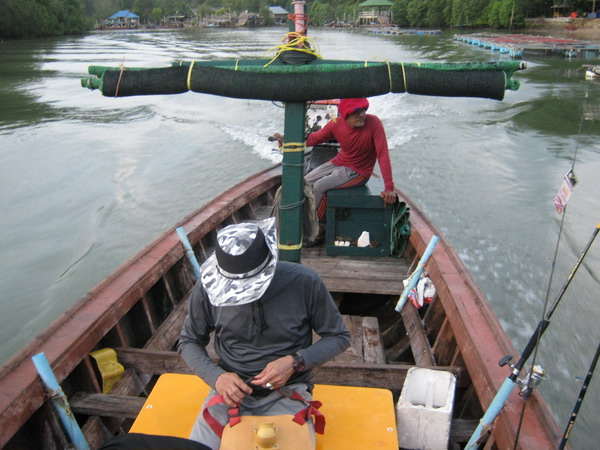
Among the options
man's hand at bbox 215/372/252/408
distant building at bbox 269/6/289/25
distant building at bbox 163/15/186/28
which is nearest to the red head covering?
man's hand at bbox 215/372/252/408

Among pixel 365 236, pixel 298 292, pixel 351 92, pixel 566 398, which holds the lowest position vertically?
pixel 566 398

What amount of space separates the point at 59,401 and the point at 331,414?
51.9 inches

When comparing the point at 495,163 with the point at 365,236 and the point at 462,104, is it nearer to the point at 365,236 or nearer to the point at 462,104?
the point at 462,104

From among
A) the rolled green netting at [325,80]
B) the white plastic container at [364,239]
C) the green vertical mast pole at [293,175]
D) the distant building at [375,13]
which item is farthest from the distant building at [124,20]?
the green vertical mast pole at [293,175]

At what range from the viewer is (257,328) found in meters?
2.06

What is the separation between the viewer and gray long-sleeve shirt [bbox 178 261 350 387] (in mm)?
2047

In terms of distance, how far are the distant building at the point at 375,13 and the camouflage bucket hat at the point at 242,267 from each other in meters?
82.9

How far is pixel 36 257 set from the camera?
8.27m

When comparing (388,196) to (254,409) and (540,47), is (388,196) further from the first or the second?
(540,47)

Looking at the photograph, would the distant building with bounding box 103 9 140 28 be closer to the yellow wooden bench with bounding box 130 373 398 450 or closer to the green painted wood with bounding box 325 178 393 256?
the green painted wood with bounding box 325 178 393 256

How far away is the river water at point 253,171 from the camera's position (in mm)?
6734

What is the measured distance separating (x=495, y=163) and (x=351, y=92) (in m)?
10.7

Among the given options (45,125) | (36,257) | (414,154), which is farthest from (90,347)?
(45,125)

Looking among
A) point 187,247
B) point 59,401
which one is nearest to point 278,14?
point 187,247
